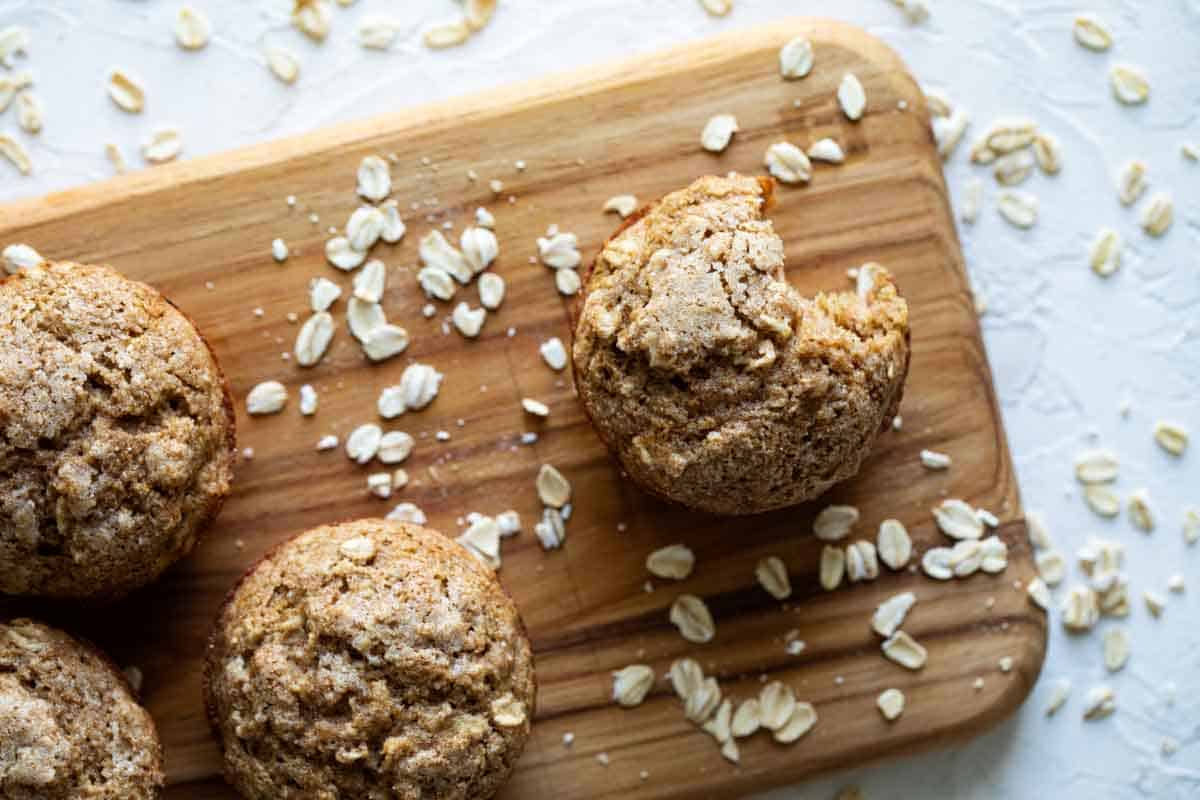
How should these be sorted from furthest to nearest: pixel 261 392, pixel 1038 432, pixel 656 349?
pixel 1038 432 < pixel 261 392 < pixel 656 349

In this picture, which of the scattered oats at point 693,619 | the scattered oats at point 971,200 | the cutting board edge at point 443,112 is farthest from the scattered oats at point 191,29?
the scattered oats at point 971,200

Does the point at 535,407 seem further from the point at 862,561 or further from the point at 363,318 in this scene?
the point at 862,561

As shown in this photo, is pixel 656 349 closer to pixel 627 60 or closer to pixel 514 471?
pixel 514 471

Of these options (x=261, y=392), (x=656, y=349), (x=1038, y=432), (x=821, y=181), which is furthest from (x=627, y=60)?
(x=1038, y=432)

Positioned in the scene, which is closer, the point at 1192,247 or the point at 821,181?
the point at 821,181

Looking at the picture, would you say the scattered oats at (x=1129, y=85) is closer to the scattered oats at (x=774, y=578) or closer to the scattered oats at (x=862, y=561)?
the scattered oats at (x=862, y=561)

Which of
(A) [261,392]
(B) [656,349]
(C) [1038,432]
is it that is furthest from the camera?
(C) [1038,432]
